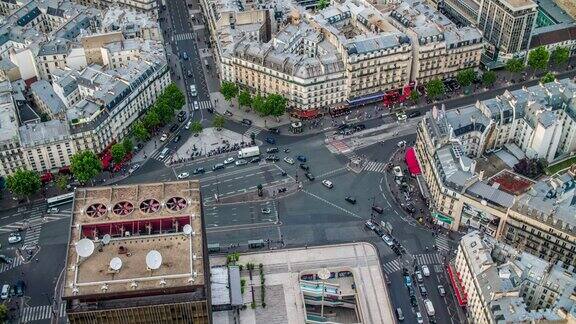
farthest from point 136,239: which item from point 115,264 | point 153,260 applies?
point 153,260

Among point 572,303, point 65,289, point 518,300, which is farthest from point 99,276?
point 572,303

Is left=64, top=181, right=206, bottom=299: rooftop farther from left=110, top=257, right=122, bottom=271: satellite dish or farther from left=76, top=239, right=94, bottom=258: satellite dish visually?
left=76, top=239, right=94, bottom=258: satellite dish

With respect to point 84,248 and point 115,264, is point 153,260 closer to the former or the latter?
point 115,264

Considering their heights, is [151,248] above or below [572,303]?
above

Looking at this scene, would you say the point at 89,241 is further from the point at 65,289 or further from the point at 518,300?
the point at 518,300

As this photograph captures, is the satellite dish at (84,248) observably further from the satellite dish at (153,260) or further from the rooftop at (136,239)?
the satellite dish at (153,260)

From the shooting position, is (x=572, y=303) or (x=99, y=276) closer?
(x=99, y=276)

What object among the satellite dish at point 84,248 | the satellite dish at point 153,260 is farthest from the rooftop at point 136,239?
the satellite dish at point 84,248
